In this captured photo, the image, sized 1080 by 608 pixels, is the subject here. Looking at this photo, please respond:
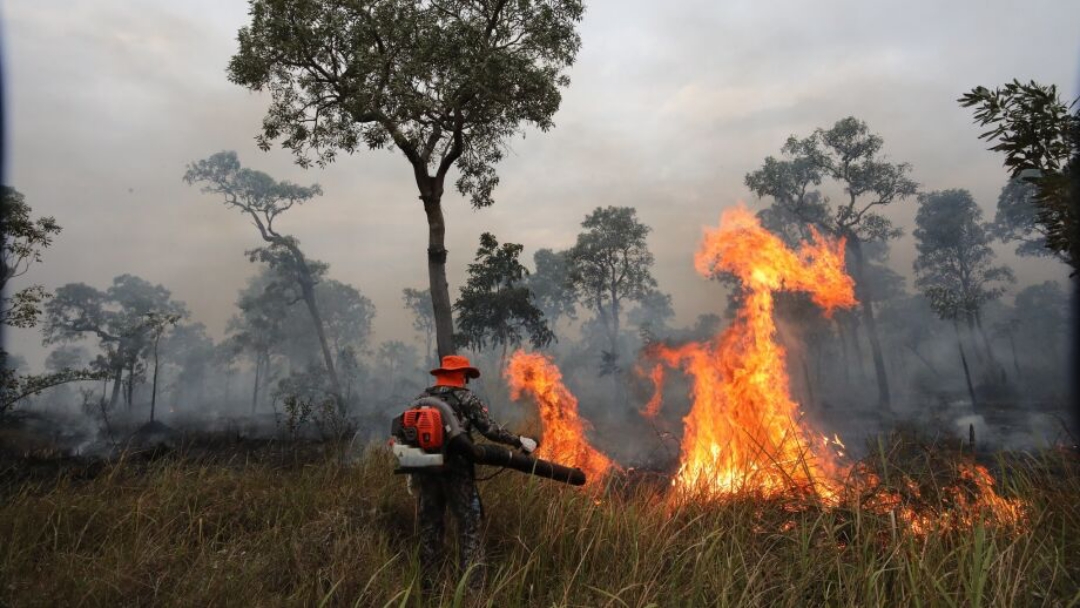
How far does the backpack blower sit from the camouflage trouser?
0.74 ft

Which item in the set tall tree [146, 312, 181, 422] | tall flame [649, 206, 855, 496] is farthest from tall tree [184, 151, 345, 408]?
tall flame [649, 206, 855, 496]

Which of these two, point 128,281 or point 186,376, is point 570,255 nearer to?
point 128,281

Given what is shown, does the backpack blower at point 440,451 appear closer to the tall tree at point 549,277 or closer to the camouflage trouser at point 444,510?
the camouflage trouser at point 444,510

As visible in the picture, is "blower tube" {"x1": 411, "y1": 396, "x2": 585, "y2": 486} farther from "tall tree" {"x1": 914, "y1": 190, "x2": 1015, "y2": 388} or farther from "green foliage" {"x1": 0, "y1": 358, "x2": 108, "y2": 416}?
"tall tree" {"x1": 914, "y1": 190, "x2": 1015, "y2": 388}

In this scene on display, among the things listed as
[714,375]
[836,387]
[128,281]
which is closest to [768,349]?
[714,375]

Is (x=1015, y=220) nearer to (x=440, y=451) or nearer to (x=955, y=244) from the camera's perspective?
(x=955, y=244)

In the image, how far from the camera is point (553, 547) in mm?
3824

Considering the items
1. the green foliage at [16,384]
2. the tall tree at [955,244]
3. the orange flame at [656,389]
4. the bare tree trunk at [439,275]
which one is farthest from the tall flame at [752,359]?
the tall tree at [955,244]

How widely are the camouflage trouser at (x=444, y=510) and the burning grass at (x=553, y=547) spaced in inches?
8.6

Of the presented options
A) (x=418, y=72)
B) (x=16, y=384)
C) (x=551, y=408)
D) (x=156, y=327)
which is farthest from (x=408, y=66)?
(x=156, y=327)

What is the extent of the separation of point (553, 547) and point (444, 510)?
1105 mm

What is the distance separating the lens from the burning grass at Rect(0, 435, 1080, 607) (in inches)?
107

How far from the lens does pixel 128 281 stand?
51.8 meters

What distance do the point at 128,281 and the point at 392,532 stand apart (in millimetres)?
62698
